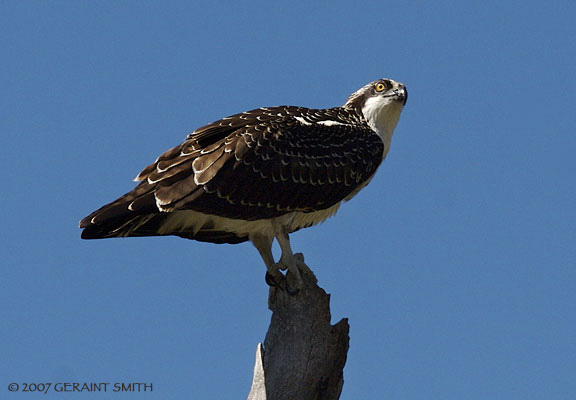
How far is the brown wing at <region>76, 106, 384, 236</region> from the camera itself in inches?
328

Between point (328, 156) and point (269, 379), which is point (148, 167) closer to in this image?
point (328, 156)

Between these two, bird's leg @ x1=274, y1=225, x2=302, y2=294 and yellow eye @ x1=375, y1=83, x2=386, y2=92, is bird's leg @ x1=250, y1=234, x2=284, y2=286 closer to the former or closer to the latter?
bird's leg @ x1=274, y1=225, x2=302, y2=294

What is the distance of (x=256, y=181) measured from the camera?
8695 mm

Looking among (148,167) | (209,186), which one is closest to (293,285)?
(209,186)

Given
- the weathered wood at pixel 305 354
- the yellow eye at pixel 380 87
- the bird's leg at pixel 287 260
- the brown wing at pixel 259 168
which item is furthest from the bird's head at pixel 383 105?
the weathered wood at pixel 305 354

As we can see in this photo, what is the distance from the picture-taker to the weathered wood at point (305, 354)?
25.0 feet

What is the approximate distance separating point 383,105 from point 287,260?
2.60 metres

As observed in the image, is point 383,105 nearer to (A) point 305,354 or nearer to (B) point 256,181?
(B) point 256,181

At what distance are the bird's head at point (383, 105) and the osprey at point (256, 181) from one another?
2.6 inches

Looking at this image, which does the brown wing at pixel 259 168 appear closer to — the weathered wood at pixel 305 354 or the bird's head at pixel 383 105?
the bird's head at pixel 383 105

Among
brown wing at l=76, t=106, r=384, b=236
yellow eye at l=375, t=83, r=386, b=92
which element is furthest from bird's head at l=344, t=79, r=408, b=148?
brown wing at l=76, t=106, r=384, b=236

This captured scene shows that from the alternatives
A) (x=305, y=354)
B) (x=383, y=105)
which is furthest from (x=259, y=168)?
(x=383, y=105)

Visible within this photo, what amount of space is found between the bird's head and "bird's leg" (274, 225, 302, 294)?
2007 millimetres

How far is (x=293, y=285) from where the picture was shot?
845cm
